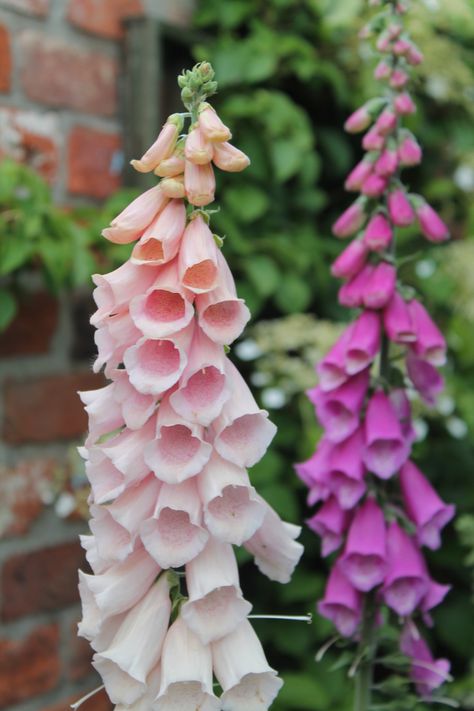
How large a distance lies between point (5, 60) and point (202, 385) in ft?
2.50

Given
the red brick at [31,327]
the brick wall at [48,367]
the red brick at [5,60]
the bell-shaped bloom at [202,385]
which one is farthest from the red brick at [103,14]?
the bell-shaped bloom at [202,385]

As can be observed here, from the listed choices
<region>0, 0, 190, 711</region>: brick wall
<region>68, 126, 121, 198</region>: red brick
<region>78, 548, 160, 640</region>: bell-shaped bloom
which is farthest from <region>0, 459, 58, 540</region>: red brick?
<region>78, 548, 160, 640</region>: bell-shaped bloom

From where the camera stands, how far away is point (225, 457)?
0.46 meters

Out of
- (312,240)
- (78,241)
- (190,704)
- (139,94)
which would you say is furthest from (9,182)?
(190,704)

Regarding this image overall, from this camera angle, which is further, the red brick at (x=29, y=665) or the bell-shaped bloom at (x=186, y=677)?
the red brick at (x=29, y=665)

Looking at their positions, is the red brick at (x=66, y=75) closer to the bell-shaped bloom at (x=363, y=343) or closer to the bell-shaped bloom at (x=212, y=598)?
the bell-shaped bloom at (x=363, y=343)

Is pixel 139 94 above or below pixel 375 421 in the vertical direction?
below

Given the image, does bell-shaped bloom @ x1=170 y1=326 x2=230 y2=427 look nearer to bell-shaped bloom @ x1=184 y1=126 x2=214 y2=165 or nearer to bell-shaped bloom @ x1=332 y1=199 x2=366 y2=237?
bell-shaped bloom @ x1=184 y1=126 x2=214 y2=165

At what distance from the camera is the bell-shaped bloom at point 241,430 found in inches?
18.2

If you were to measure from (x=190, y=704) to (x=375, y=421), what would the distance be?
296 millimetres

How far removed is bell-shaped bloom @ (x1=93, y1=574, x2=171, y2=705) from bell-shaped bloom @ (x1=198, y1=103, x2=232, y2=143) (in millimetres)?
220

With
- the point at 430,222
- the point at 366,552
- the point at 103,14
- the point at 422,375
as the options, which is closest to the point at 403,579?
the point at 366,552

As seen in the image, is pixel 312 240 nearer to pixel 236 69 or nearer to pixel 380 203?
pixel 236 69

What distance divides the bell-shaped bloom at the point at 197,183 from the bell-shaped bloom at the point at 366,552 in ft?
1.08
